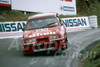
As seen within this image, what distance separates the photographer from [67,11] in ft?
82.2

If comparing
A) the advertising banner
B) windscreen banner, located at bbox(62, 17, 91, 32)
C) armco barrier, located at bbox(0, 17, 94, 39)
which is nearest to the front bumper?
armco barrier, located at bbox(0, 17, 94, 39)

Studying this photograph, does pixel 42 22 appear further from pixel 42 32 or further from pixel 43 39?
pixel 43 39

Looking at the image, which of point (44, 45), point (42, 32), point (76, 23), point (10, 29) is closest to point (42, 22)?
point (42, 32)

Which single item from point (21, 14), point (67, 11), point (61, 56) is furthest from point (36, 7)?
point (61, 56)

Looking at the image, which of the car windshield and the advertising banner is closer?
the car windshield

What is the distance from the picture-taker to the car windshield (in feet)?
31.8

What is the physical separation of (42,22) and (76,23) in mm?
10098

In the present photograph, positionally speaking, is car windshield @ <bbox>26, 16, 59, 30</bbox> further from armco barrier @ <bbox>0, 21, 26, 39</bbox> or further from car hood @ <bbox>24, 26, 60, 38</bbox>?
armco barrier @ <bbox>0, 21, 26, 39</bbox>

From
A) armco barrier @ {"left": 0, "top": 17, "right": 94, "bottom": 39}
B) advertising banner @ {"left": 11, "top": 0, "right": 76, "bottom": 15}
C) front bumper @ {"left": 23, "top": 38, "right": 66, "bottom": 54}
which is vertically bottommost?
front bumper @ {"left": 23, "top": 38, "right": 66, "bottom": 54}

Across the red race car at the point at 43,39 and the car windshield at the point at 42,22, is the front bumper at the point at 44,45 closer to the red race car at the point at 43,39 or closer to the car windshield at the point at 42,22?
the red race car at the point at 43,39

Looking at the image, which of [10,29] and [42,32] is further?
[10,29]

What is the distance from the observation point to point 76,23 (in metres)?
19.6

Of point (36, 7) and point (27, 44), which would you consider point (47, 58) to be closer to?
point (27, 44)

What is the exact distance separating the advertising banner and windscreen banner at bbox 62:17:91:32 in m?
4.04
